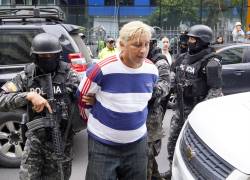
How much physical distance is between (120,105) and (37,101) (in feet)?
1.78

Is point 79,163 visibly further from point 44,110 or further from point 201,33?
point 44,110

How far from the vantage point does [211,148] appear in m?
2.70

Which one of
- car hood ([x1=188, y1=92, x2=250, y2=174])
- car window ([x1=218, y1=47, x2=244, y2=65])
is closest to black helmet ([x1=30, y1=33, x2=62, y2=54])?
car hood ([x1=188, y1=92, x2=250, y2=174])

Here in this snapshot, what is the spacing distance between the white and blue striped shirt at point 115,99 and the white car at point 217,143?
36cm

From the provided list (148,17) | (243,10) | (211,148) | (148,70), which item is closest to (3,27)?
(148,70)

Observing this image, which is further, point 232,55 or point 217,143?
point 232,55

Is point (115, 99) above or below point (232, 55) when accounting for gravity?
above

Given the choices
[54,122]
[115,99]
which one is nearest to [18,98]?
[54,122]

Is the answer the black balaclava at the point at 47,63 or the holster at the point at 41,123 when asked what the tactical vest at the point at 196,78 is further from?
the holster at the point at 41,123

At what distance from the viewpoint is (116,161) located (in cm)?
313

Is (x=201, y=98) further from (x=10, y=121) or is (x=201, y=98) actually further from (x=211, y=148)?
(x=10, y=121)

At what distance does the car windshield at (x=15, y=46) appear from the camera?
19.5 feet

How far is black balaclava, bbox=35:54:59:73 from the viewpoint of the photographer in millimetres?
3350

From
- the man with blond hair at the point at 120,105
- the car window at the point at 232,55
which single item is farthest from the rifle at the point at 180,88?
the car window at the point at 232,55
